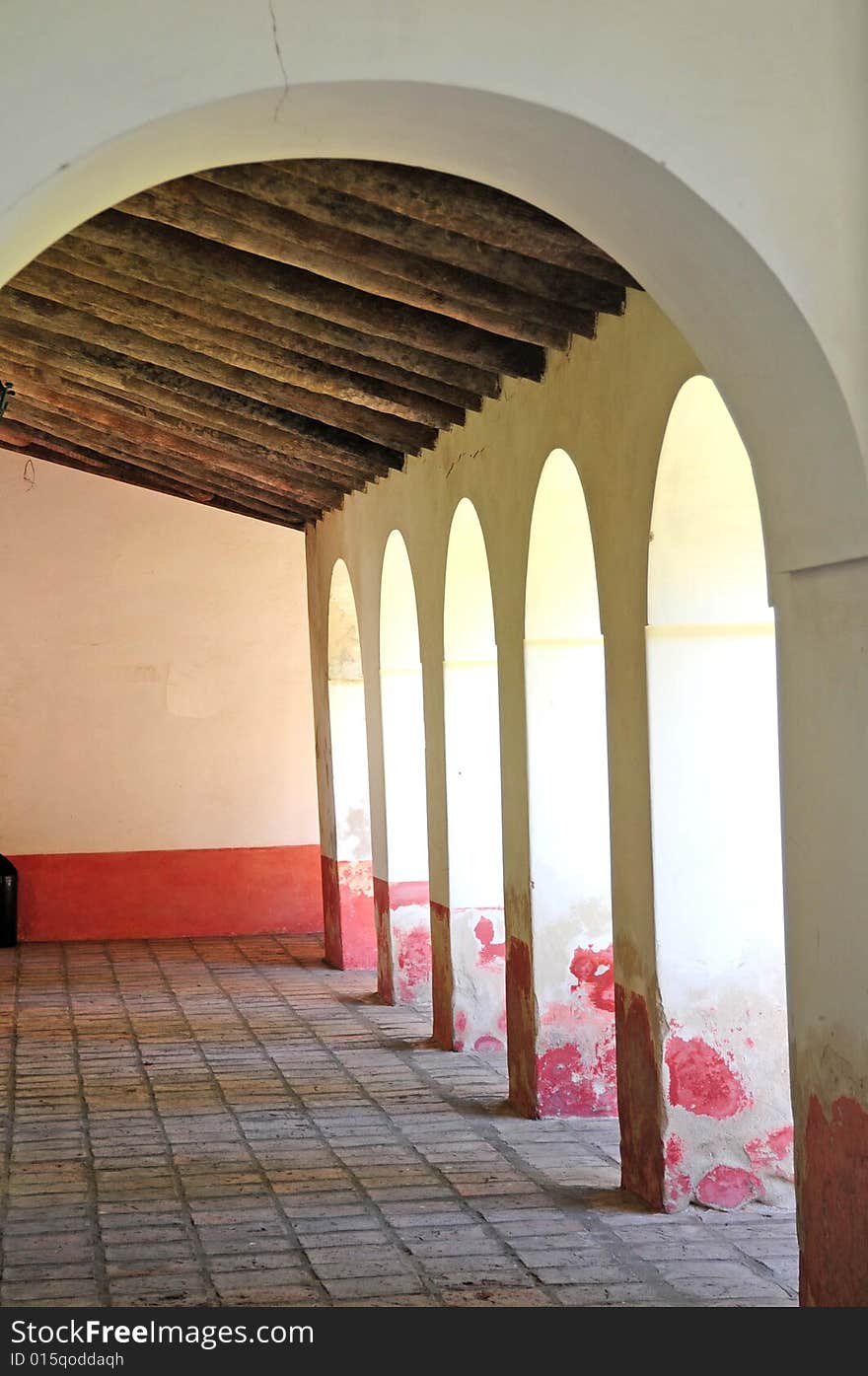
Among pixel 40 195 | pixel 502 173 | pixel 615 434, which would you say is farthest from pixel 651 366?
pixel 40 195

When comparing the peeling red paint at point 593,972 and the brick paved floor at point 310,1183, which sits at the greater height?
the peeling red paint at point 593,972

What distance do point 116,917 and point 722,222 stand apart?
1269 cm

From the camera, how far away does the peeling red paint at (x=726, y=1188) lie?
20.5ft

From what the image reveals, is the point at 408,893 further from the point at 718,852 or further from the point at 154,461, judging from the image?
the point at 718,852

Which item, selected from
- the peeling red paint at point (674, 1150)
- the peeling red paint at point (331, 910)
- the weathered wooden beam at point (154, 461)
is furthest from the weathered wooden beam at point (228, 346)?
the peeling red paint at point (331, 910)

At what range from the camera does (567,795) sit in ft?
25.8

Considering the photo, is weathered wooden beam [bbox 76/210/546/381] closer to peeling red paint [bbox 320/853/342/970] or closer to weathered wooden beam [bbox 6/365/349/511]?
weathered wooden beam [bbox 6/365/349/511]

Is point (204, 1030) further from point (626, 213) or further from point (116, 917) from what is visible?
point (626, 213)

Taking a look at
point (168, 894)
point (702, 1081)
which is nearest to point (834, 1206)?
point (702, 1081)

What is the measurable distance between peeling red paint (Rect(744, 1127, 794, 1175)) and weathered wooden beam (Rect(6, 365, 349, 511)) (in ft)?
22.0

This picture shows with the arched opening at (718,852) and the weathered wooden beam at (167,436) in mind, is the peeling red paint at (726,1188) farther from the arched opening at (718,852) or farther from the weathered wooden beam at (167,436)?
the weathered wooden beam at (167,436)

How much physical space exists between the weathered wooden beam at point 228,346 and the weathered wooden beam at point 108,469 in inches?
210

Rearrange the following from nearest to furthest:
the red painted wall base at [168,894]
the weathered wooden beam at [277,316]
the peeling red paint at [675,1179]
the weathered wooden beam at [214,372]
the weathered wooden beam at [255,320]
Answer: the peeling red paint at [675,1179]
the weathered wooden beam at [277,316]
the weathered wooden beam at [255,320]
the weathered wooden beam at [214,372]
the red painted wall base at [168,894]

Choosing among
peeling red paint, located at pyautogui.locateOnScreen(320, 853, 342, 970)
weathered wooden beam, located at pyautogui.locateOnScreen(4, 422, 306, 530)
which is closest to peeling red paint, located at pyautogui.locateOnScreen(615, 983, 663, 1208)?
peeling red paint, located at pyautogui.locateOnScreen(320, 853, 342, 970)
